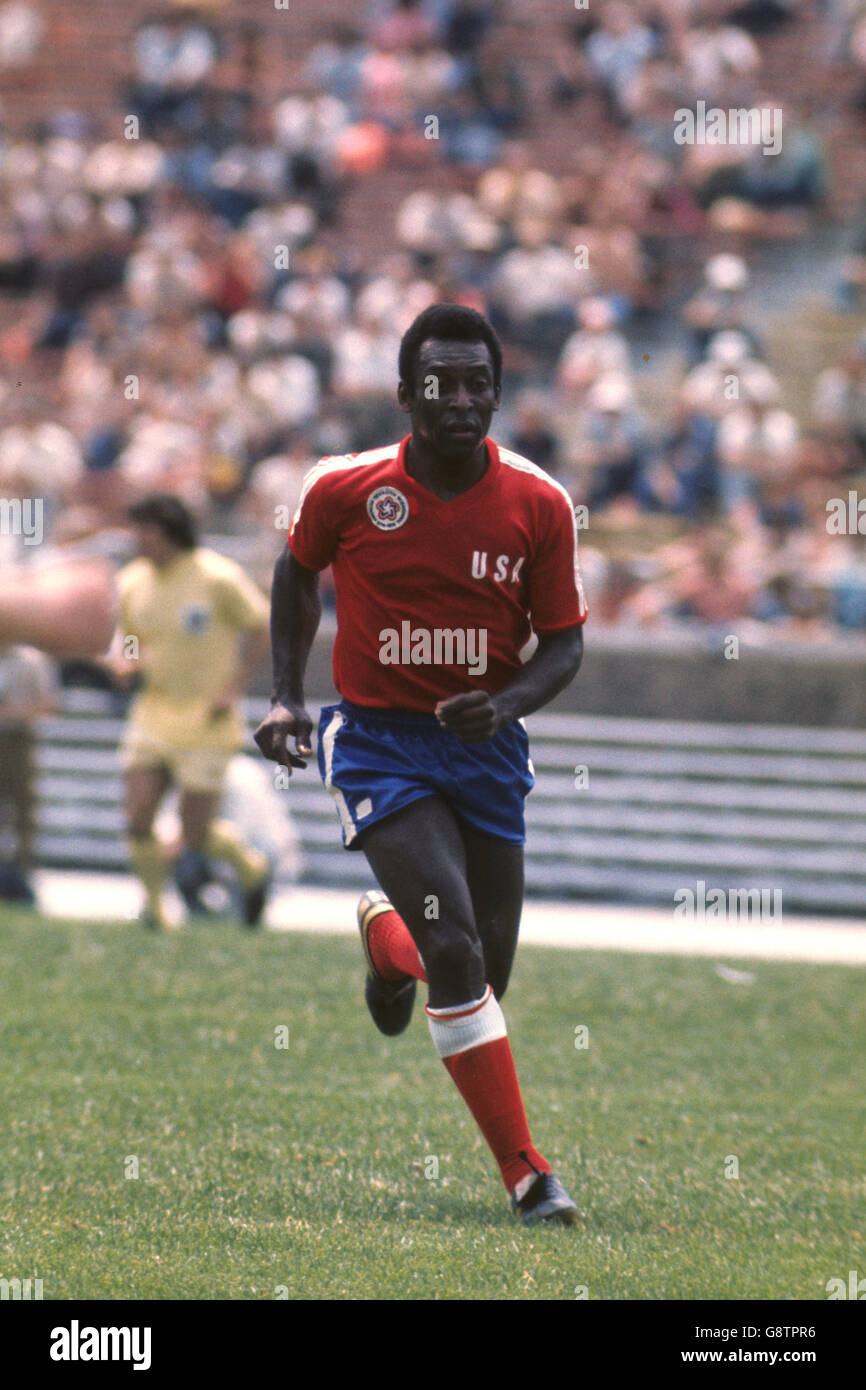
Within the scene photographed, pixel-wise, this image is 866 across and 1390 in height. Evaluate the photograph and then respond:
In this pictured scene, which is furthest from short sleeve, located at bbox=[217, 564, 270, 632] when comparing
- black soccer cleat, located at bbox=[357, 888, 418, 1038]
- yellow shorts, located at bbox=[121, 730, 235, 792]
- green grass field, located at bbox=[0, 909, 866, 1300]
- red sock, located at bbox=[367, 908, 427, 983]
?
red sock, located at bbox=[367, 908, 427, 983]

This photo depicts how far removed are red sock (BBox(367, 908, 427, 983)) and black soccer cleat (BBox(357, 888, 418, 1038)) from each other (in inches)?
0.8

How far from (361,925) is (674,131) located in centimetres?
1332

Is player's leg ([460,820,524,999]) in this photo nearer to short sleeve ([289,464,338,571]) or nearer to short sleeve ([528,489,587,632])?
short sleeve ([528,489,587,632])

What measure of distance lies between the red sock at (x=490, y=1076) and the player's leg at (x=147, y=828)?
226 inches

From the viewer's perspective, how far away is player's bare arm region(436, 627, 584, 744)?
523 cm

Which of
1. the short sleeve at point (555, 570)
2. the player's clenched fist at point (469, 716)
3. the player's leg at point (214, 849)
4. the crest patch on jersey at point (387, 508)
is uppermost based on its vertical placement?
the crest patch on jersey at point (387, 508)

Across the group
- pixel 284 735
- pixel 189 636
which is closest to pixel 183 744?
pixel 189 636

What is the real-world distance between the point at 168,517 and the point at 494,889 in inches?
222

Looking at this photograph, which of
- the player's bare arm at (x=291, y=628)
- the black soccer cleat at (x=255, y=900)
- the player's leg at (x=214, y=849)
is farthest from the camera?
the black soccer cleat at (x=255, y=900)

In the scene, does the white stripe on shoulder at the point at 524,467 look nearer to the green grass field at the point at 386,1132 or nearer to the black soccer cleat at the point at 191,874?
the green grass field at the point at 386,1132

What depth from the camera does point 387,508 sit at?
562cm

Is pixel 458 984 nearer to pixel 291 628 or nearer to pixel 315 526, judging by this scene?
pixel 291 628

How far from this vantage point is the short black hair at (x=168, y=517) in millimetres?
10984

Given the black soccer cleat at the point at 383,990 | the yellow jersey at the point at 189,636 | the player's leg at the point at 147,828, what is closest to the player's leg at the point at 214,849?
the player's leg at the point at 147,828
